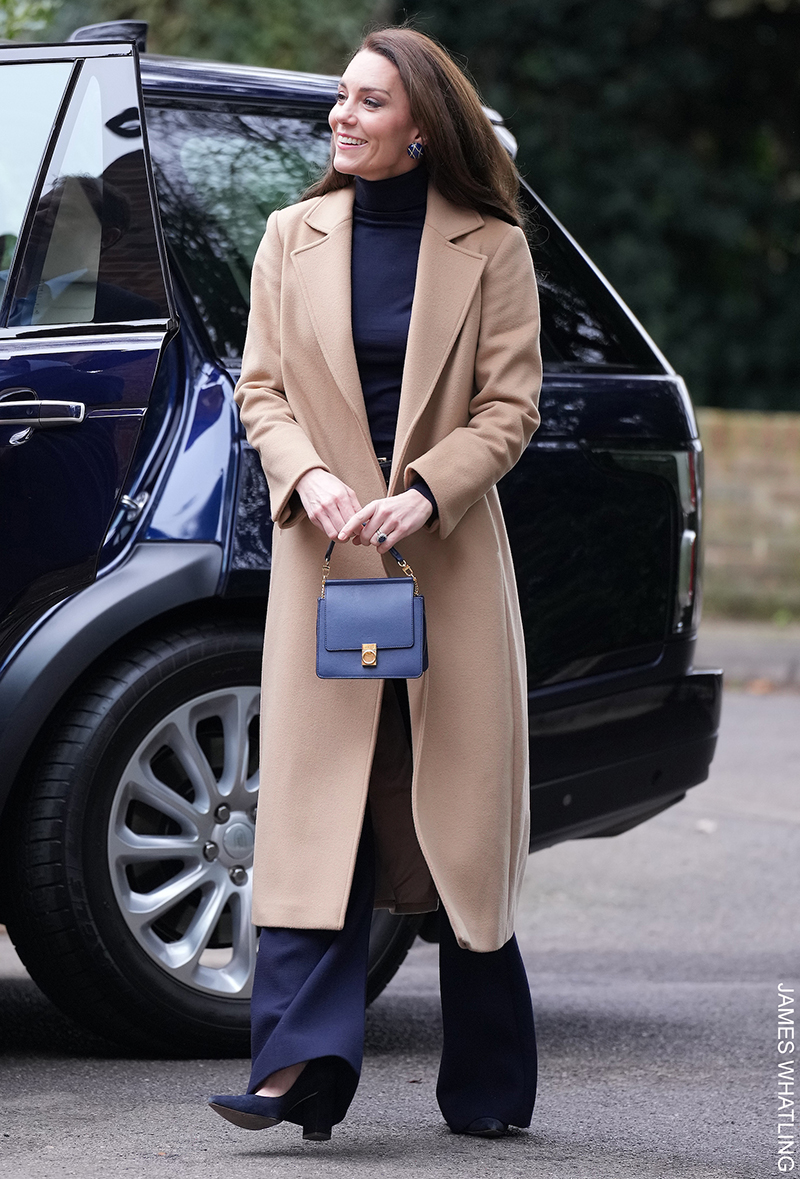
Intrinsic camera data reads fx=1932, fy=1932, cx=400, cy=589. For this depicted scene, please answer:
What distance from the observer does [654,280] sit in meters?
15.5

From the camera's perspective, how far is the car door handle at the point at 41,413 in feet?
11.4

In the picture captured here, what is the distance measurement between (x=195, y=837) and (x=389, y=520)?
3.40ft

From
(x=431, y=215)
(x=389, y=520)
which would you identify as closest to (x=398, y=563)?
(x=389, y=520)

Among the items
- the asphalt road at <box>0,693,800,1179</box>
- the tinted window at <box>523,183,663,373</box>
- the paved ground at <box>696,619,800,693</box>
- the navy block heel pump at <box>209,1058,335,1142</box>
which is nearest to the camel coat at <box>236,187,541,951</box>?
the navy block heel pump at <box>209,1058,335,1142</box>

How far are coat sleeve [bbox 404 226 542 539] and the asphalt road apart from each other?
104 centimetres

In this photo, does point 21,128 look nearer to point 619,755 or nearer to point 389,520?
point 389,520

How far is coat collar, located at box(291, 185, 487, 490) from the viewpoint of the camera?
309 cm

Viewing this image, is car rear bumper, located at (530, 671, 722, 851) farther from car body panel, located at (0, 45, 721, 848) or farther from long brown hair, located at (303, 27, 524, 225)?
long brown hair, located at (303, 27, 524, 225)

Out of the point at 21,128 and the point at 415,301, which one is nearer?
the point at 415,301

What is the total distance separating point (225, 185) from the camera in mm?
3943

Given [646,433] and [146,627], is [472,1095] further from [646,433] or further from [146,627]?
[646,433]

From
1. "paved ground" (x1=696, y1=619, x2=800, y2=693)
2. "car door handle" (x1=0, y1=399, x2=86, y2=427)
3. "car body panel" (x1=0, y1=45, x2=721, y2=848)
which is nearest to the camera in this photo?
"car door handle" (x1=0, y1=399, x2=86, y2=427)

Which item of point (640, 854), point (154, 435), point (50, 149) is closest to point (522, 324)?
point (154, 435)

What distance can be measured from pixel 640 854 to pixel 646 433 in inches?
105
